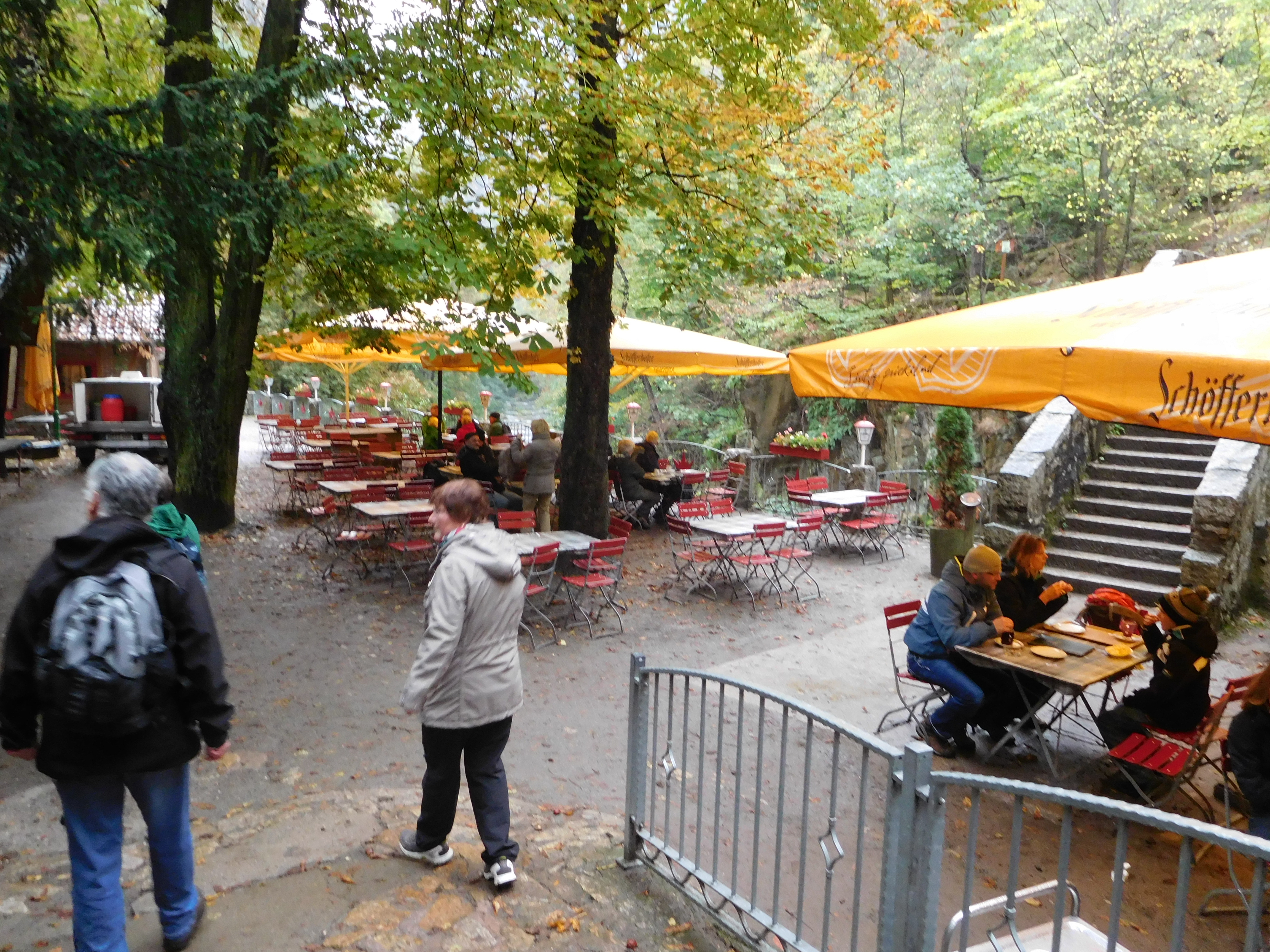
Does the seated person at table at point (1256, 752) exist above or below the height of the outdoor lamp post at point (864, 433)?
below

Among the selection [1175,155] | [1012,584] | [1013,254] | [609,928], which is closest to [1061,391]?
[1012,584]

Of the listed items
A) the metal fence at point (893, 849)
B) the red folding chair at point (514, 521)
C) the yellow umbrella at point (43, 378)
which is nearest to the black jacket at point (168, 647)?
the metal fence at point (893, 849)

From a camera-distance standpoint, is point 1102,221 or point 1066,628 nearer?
point 1066,628

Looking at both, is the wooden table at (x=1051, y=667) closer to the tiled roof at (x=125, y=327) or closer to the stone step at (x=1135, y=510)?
the stone step at (x=1135, y=510)

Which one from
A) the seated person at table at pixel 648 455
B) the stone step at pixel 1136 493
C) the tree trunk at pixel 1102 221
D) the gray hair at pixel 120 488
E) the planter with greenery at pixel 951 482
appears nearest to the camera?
the gray hair at pixel 120 488

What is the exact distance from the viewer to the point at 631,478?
13.2 meters

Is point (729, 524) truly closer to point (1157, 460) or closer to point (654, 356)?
point (654, 356)

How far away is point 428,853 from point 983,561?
3.67 m

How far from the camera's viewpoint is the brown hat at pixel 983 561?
543 centimetres

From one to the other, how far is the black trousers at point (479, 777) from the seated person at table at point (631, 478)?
30.9 feet

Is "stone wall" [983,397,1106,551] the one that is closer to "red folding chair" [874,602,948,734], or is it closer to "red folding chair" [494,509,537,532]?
"red folding chair" [874,602,948,734]

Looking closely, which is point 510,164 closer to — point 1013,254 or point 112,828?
point 112,828

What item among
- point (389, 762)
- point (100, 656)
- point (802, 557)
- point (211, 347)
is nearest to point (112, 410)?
point (211, 347)


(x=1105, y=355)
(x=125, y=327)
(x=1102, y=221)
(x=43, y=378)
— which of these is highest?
(x=1102, y=221)
